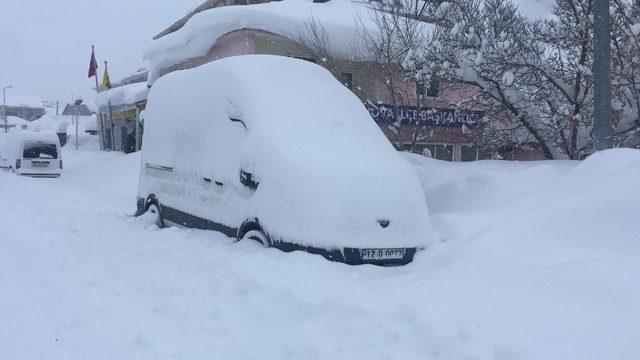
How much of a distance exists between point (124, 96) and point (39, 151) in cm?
1013

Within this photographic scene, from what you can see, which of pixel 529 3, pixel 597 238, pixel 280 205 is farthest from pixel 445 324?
pixel 529 3

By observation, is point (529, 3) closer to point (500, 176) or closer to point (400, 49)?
point (400, 49)

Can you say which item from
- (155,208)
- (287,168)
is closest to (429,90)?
(155,208)

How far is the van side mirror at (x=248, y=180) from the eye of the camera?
5.90 m

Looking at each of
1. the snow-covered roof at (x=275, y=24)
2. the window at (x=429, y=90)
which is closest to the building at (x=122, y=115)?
the snow-covered roof at (x=275, y=24)

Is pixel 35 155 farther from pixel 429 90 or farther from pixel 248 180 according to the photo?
pixel 248 180

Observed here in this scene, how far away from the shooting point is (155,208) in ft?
28.6

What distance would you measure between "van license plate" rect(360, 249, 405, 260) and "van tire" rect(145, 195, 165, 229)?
4.24 metres

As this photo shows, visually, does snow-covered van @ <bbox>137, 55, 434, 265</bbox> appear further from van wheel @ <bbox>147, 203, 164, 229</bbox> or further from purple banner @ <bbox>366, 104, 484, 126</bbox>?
purple banner @ <bbox>366, 104, 484, 126</bbox>

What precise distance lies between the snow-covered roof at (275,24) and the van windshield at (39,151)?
4900mm

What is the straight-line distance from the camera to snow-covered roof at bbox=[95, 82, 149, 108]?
91.5ft

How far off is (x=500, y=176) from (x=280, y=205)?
351 centimetres

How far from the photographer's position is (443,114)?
588 inches

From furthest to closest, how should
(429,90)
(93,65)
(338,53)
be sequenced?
(93,65) < (338,53) < (429,90)
